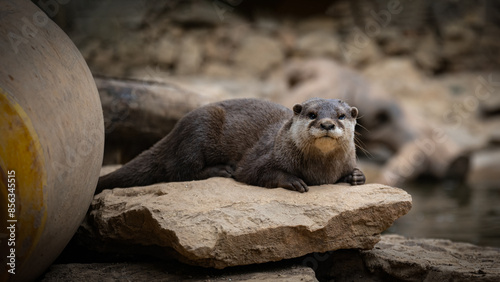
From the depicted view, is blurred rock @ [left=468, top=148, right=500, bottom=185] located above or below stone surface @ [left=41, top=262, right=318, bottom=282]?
above

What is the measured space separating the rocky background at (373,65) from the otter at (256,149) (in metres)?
2.23

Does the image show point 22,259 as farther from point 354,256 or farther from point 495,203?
point 495,203

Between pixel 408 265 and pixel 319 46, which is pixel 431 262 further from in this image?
pixel 319 46

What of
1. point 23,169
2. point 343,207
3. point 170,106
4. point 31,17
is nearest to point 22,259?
point 23,169

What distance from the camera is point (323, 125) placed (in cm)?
253

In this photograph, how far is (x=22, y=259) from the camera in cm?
194

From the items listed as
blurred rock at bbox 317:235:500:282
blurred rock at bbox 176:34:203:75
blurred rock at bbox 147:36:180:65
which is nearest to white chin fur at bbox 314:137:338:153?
blurred rock at bbox 317:235:500:282

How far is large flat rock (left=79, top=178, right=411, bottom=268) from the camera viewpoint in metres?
2.18

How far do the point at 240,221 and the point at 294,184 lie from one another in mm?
487

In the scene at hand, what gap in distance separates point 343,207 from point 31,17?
1637 millimetres

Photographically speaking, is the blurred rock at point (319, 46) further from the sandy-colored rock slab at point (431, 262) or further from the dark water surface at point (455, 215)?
the sandy-colored rock slab at point (431, 262)

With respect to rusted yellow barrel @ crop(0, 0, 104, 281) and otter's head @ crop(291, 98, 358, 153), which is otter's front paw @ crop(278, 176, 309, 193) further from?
rusted yellow barrel @ crop(0, 0, 104, 281)

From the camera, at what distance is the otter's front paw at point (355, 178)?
2.76 meters

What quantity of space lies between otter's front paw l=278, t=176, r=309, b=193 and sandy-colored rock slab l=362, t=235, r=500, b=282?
0.46 metres
